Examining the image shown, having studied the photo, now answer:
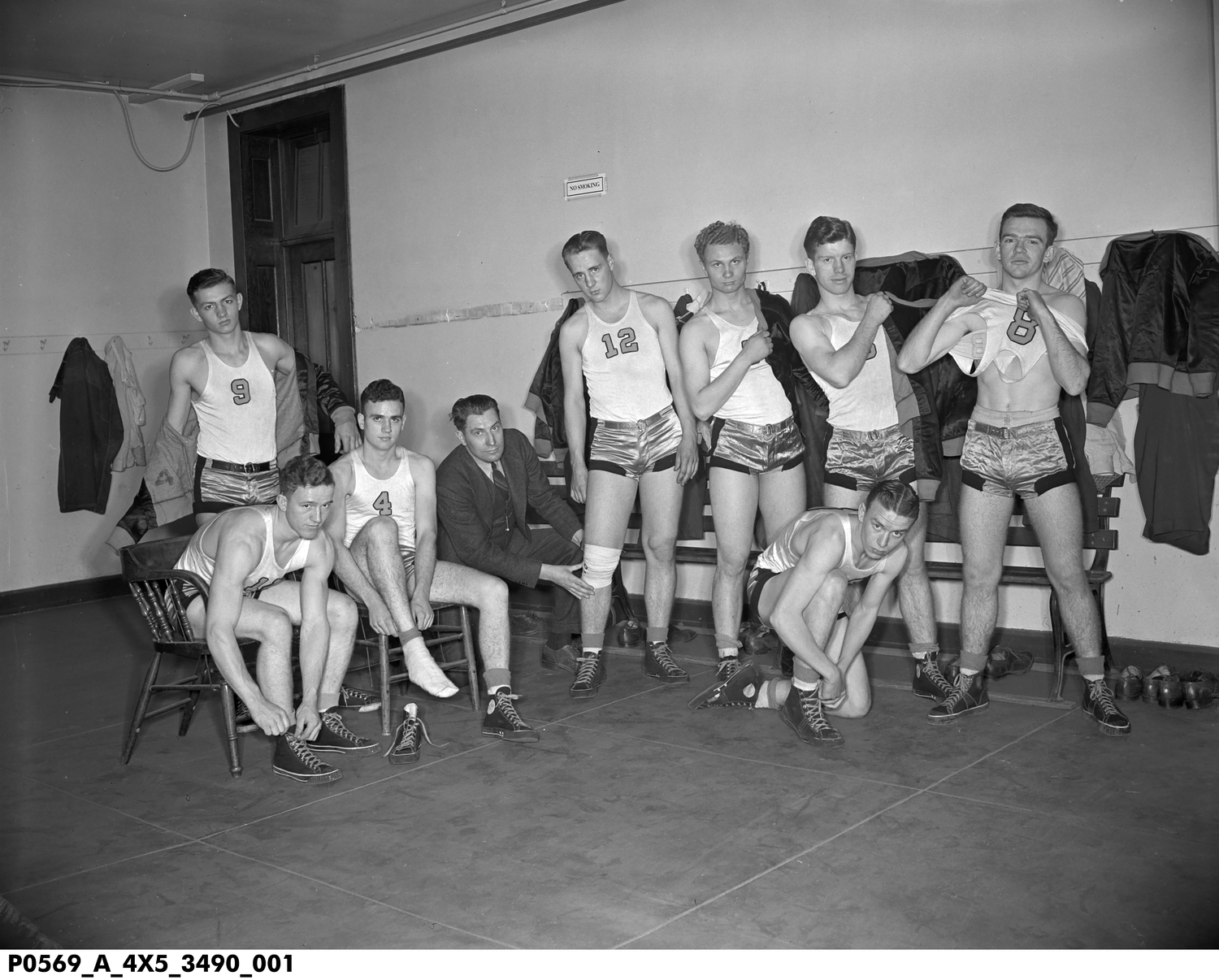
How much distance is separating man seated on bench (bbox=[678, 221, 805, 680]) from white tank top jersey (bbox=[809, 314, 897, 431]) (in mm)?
236

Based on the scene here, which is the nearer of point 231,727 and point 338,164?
point 231,727

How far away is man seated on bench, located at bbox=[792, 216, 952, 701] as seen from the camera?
14.3 ft

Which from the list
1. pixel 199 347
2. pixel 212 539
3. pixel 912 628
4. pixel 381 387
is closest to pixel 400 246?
pixel 199 347

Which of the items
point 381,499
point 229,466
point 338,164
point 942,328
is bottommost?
point 381,499

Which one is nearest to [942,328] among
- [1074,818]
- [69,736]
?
[1074,818]

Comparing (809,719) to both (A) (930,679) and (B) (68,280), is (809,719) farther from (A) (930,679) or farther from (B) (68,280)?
(B) (68,280)

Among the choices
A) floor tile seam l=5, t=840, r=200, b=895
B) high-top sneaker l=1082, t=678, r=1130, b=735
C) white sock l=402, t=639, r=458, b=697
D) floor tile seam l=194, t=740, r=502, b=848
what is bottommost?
floor tile seam l=194, t=740, r=502, b=848

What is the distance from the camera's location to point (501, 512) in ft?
16.0

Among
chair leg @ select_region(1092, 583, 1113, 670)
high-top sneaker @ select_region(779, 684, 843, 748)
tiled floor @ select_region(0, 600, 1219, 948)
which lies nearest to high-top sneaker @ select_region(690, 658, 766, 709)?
tiled floor @ select_region(0, 600, 1219, 948)

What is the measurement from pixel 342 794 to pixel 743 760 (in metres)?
1.23

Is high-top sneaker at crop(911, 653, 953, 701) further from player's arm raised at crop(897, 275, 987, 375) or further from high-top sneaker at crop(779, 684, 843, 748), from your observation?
player's arm raised at crop(897, 275, 987, 375)

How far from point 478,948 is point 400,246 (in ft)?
17.1

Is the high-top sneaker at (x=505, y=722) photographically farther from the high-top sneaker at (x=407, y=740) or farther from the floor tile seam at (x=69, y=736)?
the floor tile seam at (x=69, y=736)

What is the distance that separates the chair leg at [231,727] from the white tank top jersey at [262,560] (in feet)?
1.11
